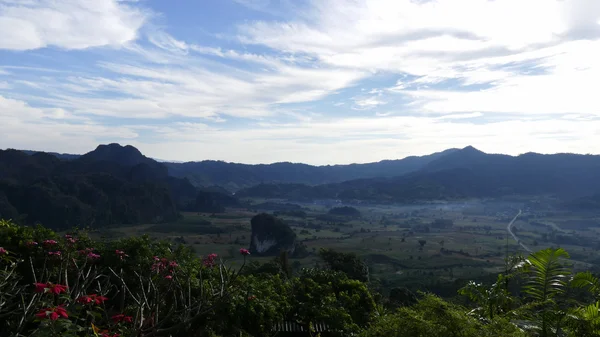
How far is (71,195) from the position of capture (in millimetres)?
112875

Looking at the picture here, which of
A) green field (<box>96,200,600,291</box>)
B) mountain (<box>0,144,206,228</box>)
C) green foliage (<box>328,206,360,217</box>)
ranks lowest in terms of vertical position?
green field (<box>96,200,600,291</box>)

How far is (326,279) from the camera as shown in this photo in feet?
48.7

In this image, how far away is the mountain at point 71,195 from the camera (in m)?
103

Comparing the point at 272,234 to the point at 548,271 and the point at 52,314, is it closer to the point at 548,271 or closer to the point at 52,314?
the point at 548,271

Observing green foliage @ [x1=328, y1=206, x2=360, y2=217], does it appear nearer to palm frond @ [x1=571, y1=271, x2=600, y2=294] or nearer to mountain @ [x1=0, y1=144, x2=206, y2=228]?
mountain @ [x1=0, y1=144, x2=206, y2=228]

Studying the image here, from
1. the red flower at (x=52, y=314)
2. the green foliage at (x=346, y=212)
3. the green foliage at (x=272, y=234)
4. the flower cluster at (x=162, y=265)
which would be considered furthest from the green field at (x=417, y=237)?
the red flower at (x=52, y=314)

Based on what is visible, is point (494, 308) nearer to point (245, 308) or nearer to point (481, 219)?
point (245, 308)

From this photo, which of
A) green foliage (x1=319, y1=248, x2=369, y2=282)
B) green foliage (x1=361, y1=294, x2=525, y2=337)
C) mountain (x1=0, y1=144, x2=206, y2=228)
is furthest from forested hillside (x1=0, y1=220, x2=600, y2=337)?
mountain (x1=0, y1=144, x2=206, y2=228)

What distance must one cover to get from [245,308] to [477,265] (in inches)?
2895

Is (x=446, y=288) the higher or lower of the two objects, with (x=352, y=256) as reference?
lower

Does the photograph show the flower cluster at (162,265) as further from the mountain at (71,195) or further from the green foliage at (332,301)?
the mountain at (71,195)

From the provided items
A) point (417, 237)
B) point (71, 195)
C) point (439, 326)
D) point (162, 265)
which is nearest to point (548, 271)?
point (439, 326)

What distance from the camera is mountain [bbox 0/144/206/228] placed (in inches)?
4046

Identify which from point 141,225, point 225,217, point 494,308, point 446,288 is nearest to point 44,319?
point 494,308
